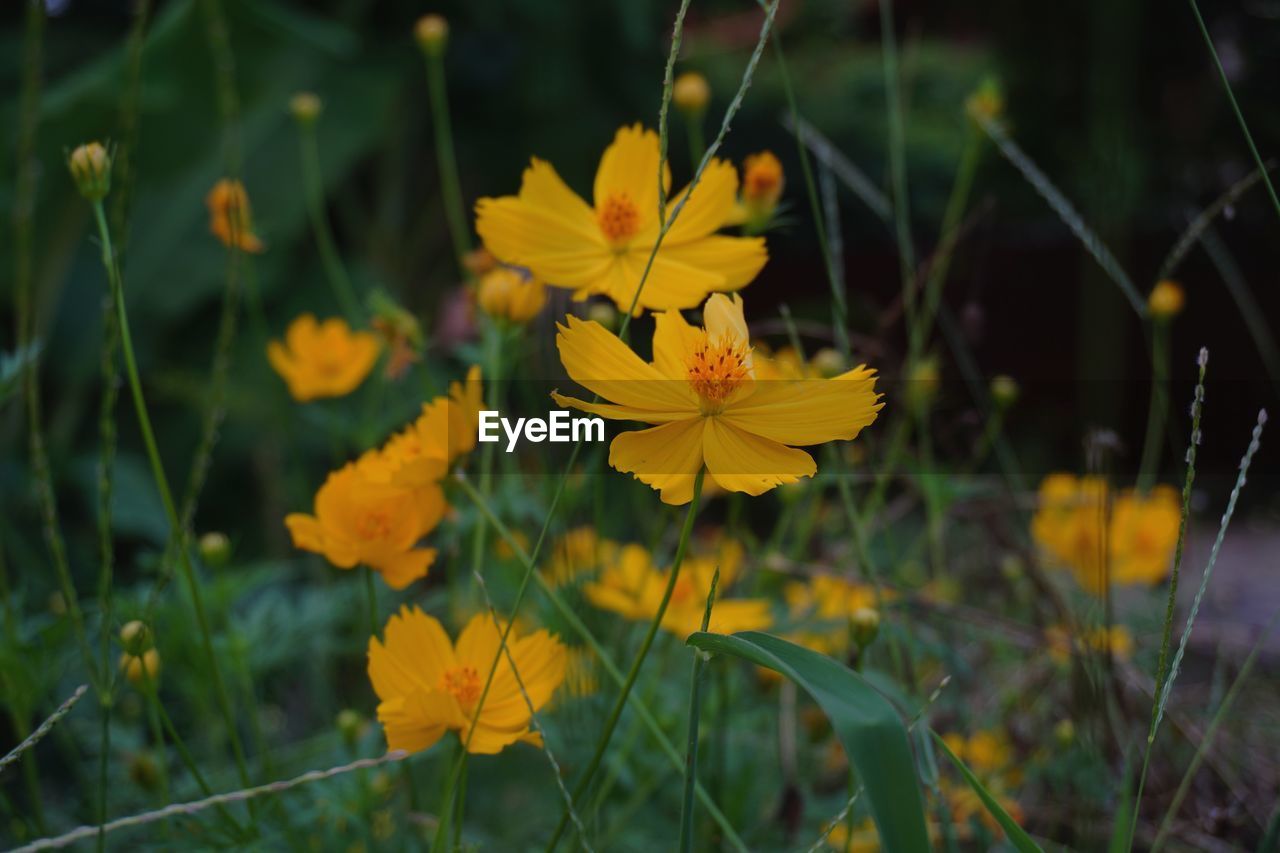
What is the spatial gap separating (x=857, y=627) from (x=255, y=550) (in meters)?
1.73

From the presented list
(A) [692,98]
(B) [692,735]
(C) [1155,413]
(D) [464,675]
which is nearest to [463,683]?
(D) [464,675]

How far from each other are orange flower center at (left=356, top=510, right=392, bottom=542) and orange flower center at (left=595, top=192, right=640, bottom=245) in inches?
5.5

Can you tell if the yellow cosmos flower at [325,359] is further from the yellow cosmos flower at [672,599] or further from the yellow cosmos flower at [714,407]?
the yellow cosmos flower at [714,407]

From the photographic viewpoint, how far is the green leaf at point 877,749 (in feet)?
0.78

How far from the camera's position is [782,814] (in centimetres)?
60

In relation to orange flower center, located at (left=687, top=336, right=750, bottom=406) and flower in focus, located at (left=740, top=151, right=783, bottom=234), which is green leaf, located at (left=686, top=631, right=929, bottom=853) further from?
flower in focus, located at (left=740, top=151, right=783, bottom=234)

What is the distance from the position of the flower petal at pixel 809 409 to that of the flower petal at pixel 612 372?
0.06 ft

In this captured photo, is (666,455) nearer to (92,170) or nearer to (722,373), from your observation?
(722,373)

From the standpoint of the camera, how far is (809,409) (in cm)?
33

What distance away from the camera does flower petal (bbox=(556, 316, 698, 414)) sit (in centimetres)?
32

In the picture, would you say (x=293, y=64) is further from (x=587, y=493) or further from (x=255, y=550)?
(x=587, y=493)

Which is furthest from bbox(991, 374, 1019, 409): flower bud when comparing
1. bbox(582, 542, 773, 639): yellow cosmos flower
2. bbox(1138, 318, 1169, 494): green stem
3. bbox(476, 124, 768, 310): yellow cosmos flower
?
bbox(476, 124, 768, 310): yellow cosmos flower

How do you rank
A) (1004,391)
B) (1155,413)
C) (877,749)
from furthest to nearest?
(1155,413)
(1004,391)
(877,749)

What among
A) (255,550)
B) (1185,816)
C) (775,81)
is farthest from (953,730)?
(775,81)
